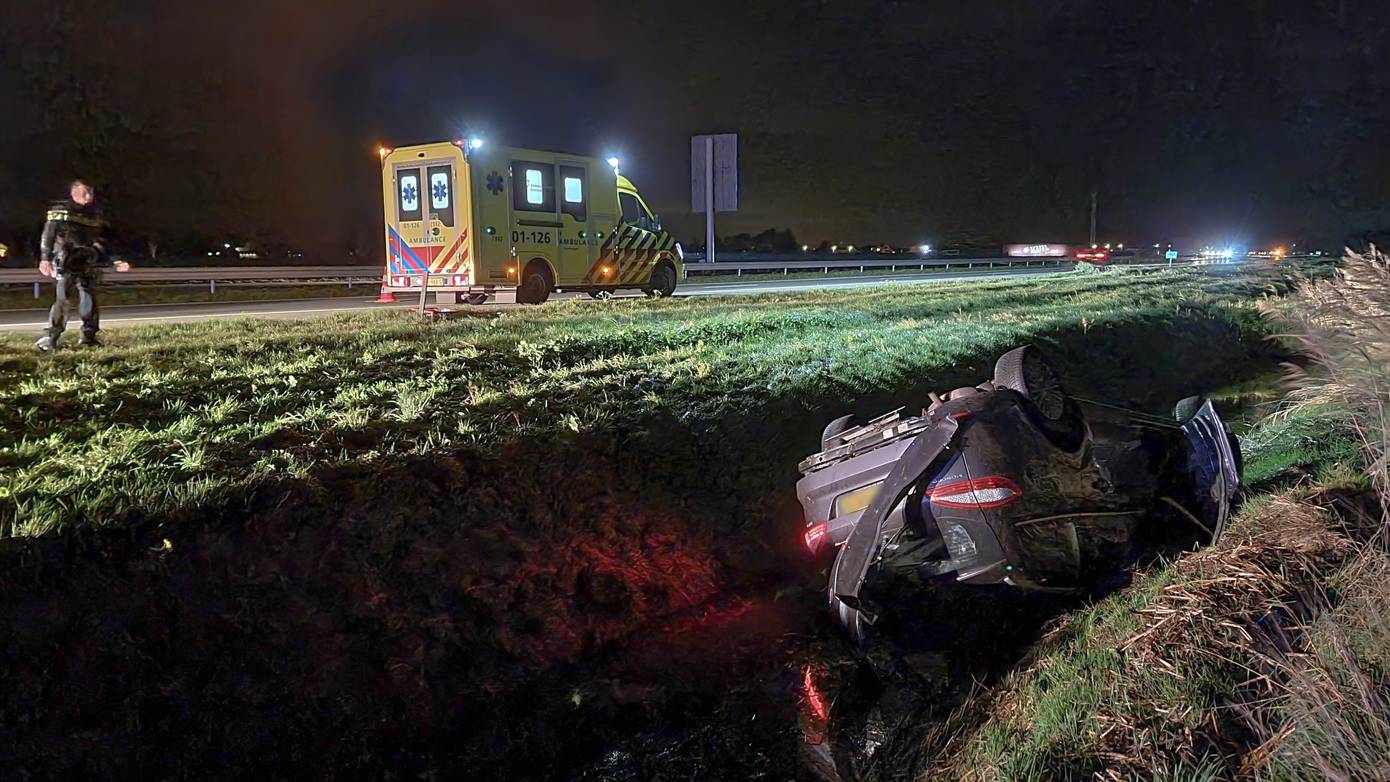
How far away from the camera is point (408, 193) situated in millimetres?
15570

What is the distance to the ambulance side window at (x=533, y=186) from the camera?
15711 mm

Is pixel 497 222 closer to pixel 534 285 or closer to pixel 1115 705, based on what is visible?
pixel 534 285

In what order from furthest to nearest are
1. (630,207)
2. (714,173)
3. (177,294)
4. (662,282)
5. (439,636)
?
(714,173)
(177,294)
(662,282)
(630,207)
(439,636)

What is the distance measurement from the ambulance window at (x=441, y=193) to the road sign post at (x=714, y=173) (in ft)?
56.5

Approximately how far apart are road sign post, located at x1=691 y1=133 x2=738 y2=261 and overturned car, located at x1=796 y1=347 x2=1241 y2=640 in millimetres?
27141

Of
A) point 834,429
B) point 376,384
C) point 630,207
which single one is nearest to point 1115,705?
point 834,429

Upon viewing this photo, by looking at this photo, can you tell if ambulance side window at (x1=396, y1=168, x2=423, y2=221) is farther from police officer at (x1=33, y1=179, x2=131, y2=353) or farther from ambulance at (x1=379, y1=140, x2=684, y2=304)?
police officer at (x1=33, y1=179, x2=131, y2=353)

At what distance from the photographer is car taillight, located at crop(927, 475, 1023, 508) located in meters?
4.16

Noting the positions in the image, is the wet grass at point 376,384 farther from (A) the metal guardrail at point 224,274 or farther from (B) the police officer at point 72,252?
(A) the metal guardrail at point 224,274

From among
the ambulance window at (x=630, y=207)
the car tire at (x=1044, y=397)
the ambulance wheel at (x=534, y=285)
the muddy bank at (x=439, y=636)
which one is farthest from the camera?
the ambulance window at (x=630, y=207)

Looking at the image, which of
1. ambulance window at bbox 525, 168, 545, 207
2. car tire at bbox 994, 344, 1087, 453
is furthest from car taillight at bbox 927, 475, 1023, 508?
ambulance window at bbox 525, 168, 545, 207

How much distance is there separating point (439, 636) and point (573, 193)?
13220 millimetres

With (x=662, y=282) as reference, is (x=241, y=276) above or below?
above

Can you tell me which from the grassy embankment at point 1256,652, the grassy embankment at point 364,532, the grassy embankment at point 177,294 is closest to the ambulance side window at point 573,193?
the grassy embankment at point 364,532
